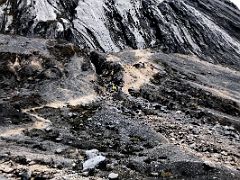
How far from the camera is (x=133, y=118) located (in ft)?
148

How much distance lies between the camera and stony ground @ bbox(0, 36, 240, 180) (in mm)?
32000

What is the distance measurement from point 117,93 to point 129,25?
38762 millimetres

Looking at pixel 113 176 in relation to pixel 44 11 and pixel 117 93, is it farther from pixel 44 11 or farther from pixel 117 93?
pixel 44 11

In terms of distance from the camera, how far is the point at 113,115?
148 ft

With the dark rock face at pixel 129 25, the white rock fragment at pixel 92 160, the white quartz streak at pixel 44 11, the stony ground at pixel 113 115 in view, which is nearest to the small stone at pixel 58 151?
the stony ground at pixel 113 115

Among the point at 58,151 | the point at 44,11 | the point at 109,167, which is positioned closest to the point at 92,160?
the point at 109,167

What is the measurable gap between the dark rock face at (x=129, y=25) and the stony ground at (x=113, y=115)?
581 inches

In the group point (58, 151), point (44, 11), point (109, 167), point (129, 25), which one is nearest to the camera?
point (109, 167)

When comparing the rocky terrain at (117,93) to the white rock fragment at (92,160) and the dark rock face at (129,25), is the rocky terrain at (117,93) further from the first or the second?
the dark rock face at (129,25)

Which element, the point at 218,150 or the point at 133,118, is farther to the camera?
the point at 133,118

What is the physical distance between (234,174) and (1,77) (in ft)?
110

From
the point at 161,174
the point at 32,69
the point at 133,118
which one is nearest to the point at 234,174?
the point at 161,174

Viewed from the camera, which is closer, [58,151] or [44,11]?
[58,151]

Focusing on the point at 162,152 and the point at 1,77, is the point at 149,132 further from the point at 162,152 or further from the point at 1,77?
the point at 1,77
